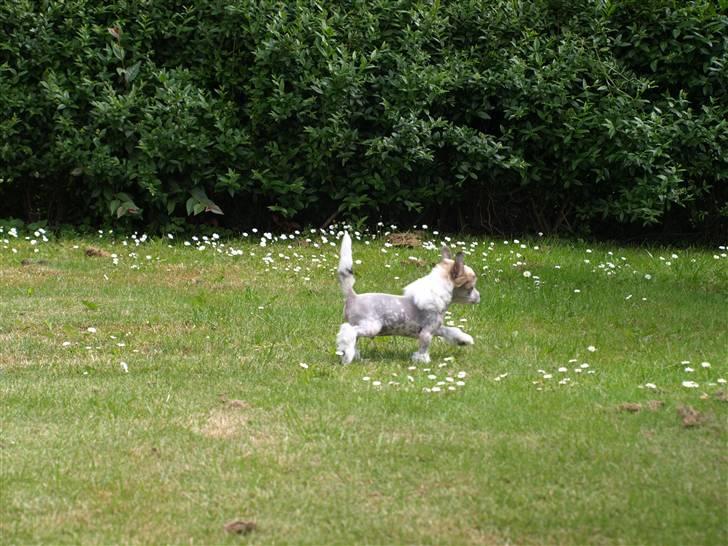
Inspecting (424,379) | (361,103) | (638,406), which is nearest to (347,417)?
(424,379)

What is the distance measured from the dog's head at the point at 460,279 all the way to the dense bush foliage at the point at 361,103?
4.54 metres

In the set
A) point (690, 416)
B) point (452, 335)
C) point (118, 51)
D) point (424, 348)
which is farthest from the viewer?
point (118, 51)

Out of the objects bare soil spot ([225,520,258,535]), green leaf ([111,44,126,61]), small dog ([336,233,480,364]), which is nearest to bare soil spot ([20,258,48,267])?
green leaf ([111,44,126,61])

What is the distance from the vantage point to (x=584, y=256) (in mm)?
11078

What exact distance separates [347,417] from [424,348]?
1185mm

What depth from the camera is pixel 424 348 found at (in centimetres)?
686

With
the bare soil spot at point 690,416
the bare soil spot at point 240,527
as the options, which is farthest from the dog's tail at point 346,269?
the bare soil spot at point 240,527

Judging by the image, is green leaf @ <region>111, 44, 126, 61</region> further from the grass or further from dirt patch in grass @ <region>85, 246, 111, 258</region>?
the grass

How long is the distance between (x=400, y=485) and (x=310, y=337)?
2.83m

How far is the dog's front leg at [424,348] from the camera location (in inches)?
268

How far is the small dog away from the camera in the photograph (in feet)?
22.0

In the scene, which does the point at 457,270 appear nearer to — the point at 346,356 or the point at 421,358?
the point at 421,358

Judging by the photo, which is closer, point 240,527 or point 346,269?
point 240,527

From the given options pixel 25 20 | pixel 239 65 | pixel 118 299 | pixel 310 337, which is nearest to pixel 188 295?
pixel 118 299
